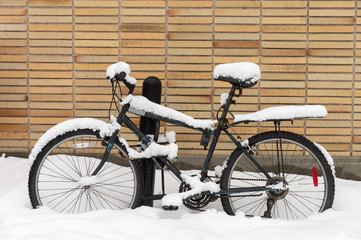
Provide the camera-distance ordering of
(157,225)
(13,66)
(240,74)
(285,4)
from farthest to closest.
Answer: (13,66) → (285,4) → (240,74) → (157,225)

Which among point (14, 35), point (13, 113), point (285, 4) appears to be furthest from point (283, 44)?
point (13, 113)

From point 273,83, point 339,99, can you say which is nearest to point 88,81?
point 273,83

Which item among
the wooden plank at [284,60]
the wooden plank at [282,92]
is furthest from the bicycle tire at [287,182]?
the wooden plank at [284,60]

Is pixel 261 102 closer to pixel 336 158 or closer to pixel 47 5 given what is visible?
pixel 336 158

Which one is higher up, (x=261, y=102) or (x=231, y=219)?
(x=261, y=102)

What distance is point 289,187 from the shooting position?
12.2ft

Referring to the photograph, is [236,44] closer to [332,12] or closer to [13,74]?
[332,12]

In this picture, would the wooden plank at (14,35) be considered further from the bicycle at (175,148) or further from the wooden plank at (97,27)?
the bicycle at (175,148)

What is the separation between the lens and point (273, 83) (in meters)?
4.48

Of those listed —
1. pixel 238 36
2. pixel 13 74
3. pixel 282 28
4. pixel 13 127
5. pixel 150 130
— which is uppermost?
pixel 282 28

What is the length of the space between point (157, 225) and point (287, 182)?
1.15 meters

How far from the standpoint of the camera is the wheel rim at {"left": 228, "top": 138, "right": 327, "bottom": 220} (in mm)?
3363

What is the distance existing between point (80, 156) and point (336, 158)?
286cm

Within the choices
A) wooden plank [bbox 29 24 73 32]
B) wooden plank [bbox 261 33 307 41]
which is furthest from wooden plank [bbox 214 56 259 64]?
wooden plank [bbox 29 24 73 32]
